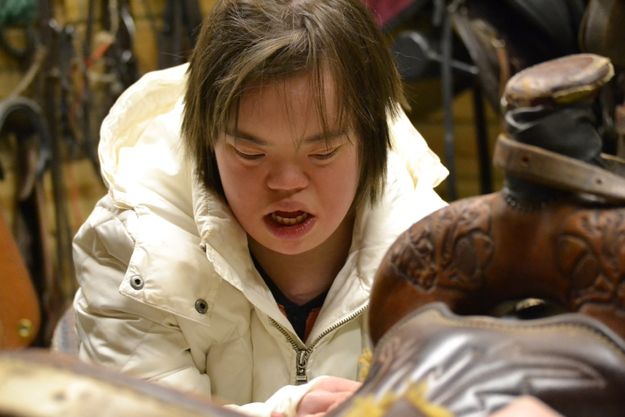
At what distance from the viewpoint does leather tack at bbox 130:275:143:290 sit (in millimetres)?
1162

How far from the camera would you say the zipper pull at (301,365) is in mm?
1203

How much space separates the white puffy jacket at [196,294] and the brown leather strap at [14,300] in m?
0.63

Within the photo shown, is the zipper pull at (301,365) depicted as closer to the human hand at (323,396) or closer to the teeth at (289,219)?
the teeth at (289,219)

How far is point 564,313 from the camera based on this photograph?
A: 0.66 meters

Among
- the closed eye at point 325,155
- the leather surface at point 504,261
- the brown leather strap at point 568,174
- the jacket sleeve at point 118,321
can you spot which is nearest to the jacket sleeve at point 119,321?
the jacket sleeve at point 118,321

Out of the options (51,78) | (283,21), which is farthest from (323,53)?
(51,78)

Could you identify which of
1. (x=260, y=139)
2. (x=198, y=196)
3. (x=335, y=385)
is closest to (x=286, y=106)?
(x=260, y=139)

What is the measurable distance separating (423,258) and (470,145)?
8.56 feet

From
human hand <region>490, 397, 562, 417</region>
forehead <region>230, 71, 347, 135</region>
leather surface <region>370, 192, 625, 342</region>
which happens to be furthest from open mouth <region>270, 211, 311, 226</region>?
human hand <region>490, 397, 562, 417</region>

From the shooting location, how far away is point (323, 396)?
0.87m

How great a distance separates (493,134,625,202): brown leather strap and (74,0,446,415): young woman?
47 centimetres

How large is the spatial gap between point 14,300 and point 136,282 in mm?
841

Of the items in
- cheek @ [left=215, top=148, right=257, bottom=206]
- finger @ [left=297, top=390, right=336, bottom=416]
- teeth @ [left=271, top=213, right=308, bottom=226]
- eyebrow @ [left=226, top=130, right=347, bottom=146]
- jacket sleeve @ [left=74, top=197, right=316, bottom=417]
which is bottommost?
jacket sleeve @ [left=74, top=197, right=316, bottom=417]

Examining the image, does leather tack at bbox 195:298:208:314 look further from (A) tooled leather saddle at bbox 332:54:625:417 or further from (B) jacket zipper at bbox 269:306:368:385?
(A) tooled leather saddle at bbox 332:54:625:417
